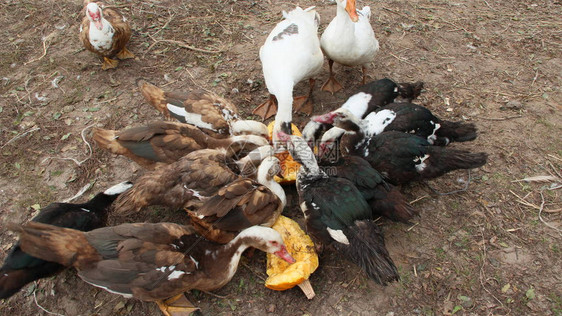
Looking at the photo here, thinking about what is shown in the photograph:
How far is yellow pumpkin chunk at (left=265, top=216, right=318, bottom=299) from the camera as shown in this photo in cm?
308

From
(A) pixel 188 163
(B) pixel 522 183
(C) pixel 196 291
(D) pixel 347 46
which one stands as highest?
(D) pixel 347 46

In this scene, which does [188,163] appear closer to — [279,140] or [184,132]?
[184,132]

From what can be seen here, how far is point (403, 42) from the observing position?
6074 millimetres

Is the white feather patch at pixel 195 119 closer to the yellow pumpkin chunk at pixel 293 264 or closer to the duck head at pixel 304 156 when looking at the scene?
the duck head at pixel 304 156

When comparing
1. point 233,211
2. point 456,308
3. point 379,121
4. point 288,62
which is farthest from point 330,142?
point 456,308

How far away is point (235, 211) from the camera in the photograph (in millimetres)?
3432

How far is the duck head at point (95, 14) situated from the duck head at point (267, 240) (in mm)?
4097

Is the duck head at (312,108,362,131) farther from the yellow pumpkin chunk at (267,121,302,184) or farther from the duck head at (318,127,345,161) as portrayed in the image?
the yellow pumpkin chunk at (267,121,302,184)

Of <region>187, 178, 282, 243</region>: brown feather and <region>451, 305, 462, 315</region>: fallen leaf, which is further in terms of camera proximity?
<region>187, 178, 282, 243</region>: brown feather

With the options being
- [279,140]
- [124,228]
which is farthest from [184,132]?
[124,228]

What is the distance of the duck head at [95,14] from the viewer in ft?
17.4

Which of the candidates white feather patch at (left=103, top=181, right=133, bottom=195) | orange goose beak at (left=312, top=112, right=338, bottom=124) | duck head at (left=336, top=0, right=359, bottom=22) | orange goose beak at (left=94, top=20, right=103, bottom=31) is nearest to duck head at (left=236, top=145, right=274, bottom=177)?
orange goose beak at (left=312, top=112, right=338, bottom=124)

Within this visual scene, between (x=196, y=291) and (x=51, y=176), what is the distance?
2387 millimetres

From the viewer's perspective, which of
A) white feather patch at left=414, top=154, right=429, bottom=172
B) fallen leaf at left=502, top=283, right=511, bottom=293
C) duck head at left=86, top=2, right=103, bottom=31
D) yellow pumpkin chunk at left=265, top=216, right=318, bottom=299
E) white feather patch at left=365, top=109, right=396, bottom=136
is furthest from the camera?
duck head at left=86, top=2, right=103, bottom=31
